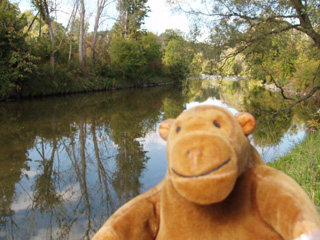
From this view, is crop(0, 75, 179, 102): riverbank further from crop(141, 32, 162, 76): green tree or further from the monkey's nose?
the monkey's nose

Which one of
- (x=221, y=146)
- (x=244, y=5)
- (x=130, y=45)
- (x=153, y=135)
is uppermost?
(x=130, y=45)

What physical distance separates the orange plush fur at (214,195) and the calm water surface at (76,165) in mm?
2901

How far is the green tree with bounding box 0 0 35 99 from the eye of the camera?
15.3 meters

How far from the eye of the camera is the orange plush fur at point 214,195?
3.73ft

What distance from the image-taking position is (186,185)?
1.14m

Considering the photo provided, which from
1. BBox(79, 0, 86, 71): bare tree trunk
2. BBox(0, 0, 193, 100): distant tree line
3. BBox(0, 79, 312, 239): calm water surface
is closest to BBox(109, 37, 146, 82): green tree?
BBox(0, 0, 193, 100): distant tree line

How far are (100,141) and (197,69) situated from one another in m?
3.57

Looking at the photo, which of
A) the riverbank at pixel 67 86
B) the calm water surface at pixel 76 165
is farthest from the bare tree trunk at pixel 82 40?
the calm water surface at pixel 76 165

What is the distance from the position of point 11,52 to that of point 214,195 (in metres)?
17.2

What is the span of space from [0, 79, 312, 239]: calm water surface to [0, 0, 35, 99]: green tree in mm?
3726

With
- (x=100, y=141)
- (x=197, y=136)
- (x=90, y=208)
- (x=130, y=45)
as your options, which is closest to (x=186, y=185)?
(x=197, y=136)

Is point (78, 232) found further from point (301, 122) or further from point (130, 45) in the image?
point (130, 45)

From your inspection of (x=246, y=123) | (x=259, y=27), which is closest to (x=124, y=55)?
(x=259, y=27)

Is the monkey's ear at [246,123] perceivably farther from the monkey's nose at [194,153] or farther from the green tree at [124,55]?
the green tree at [124,55]
